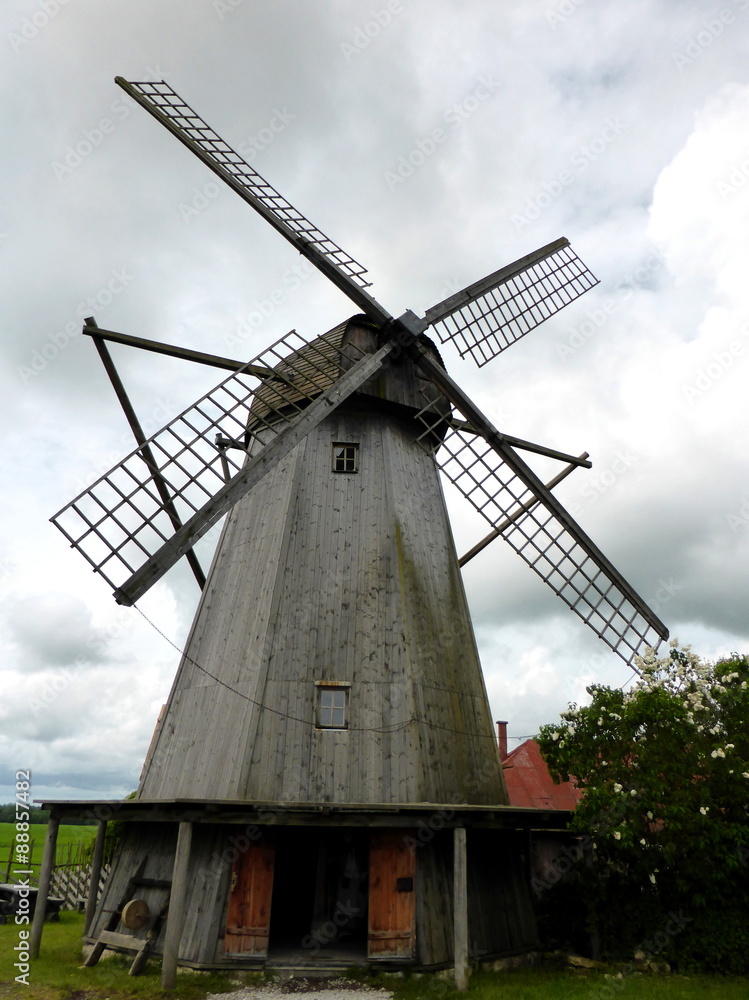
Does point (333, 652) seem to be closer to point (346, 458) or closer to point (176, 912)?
point (346, 458)

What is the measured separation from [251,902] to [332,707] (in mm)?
2714

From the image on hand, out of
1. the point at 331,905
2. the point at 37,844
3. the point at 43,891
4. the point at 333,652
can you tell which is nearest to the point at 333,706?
the point at 333,652

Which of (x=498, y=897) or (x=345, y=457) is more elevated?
(x=345, y=457)

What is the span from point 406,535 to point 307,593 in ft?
6.70

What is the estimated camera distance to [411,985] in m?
9.00

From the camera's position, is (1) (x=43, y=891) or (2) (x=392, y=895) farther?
(1) (x=43, y=891)

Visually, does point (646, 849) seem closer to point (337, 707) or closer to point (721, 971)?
point (721, 971)

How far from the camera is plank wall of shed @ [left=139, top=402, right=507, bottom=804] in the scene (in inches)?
392

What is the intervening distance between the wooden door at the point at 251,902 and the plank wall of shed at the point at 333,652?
→ 877 millimetres

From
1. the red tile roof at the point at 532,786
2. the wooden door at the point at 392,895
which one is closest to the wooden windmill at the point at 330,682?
the wooden door at the point at 392,895

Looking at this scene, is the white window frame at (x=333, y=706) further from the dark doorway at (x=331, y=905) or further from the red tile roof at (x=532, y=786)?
the red tile roof at (x=532, y=786)

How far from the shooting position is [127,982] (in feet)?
29.1

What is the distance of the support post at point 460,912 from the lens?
8953 millimetres

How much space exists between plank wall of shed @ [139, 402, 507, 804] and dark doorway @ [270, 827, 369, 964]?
6.83 feet
